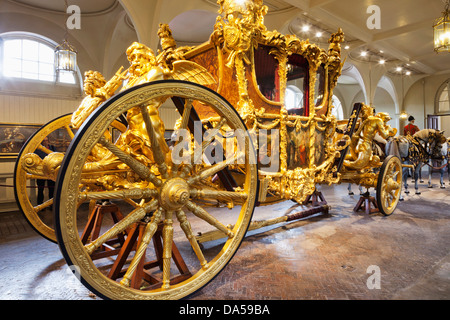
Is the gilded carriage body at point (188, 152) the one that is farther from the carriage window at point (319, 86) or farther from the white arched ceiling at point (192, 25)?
the white arched ceiling at point (192, 25)

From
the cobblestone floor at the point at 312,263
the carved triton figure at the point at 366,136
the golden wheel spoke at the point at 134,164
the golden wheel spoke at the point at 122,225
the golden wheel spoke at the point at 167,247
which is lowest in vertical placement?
the cobblestone floor at the point at 312,263

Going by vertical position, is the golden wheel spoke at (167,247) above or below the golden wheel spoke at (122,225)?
below

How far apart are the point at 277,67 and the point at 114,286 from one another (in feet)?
8.40

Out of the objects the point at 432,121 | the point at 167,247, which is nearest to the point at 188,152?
the point at 167,247

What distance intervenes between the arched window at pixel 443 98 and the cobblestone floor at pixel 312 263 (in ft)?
44.9

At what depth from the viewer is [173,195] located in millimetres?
1763

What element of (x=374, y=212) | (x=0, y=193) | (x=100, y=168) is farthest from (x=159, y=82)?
(x=0, y=193)

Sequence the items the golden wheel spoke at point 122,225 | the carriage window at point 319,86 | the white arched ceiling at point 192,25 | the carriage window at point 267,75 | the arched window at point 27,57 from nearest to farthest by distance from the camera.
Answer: the golden wheel spoke at point 122,225, the carriage window at point 267,75, the carriage window at point 319,86, the arched window at point 27,57, the white arched ceiling at point 192,25

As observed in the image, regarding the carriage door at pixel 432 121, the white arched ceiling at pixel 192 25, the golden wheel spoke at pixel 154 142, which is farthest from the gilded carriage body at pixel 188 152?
the carriage door at pixel 432 121

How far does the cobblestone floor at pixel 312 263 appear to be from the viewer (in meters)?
2.14

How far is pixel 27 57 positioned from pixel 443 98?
60.0 ft

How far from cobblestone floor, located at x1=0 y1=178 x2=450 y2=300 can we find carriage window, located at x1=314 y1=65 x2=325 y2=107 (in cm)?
174

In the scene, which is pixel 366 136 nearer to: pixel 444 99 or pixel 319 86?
pixel 319 86
